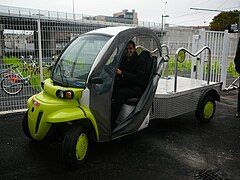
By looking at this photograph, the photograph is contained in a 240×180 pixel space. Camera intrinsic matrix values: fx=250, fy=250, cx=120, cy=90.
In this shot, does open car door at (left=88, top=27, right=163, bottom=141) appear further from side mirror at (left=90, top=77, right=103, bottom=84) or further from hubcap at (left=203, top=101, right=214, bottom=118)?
hubcap at (left=203, top=101, right=214, bottom=118)

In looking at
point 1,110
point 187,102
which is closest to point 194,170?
point 187,102

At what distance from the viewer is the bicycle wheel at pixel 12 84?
7.36 m

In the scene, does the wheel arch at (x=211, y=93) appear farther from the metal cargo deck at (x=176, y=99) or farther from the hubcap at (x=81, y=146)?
the hubcap at (x=81, y=146)

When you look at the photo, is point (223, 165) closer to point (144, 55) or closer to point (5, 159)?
point (144, 55)

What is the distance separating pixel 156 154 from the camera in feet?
12.7

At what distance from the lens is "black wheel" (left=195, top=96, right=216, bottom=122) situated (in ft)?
16.5

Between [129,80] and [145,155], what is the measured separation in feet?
A: 3.90

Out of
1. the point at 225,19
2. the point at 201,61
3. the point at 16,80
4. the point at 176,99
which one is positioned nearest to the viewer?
the point at 176,99

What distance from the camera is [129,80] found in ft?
13.1

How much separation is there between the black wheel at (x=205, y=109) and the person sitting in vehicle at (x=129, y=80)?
5.26 feet

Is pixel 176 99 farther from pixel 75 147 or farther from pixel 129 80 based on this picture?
pixel 75 147

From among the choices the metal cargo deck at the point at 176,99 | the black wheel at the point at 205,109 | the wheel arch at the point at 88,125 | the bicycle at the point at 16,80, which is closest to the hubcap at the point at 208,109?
the black wheel at the point at 205,109

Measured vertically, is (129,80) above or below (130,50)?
below

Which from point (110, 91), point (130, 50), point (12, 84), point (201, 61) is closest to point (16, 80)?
point (12, 84)
